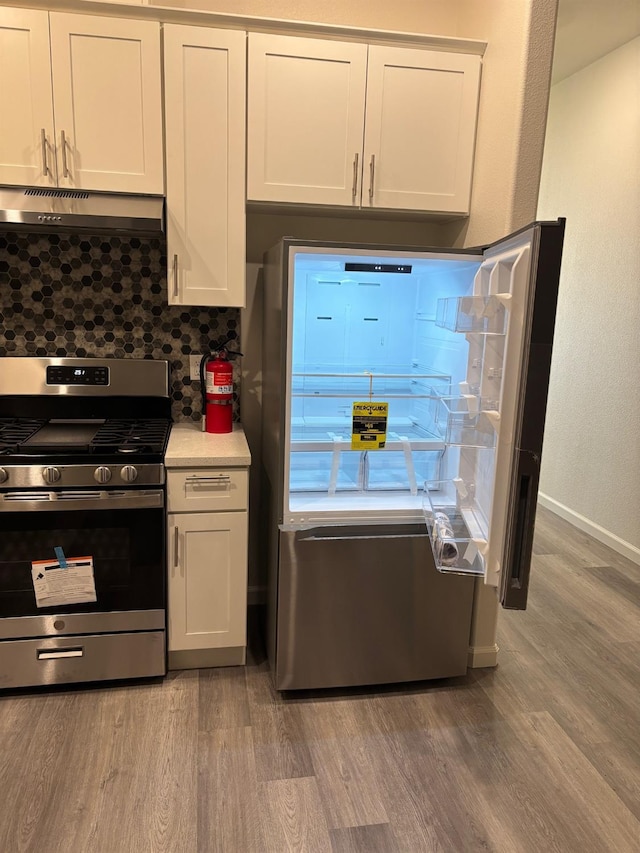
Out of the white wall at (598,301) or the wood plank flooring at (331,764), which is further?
the white wall at (598,301)

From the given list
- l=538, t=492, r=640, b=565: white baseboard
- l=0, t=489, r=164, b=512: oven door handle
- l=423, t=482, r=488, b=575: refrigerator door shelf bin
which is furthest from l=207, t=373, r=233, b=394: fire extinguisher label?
l=538, t=492, r=640, b=565: white baseboard

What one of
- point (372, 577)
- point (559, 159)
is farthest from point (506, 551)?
point (559, 159)

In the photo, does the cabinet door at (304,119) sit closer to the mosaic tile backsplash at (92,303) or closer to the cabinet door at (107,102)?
the cabinet door at (107,102)

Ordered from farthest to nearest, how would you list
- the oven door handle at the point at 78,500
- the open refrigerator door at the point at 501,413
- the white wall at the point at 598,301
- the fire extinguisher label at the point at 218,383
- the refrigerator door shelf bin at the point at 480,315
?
the white wall at the point at 598,301, the fire extinguisher label at the point at 218,383, the oven door handle at the point at 78,500, the refrigerator door shelf bin at the point at 480,315, the open refrigerator door at the point at 501,413

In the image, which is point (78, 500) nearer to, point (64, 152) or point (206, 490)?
point (206, 490)

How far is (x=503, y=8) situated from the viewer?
2.21 meters

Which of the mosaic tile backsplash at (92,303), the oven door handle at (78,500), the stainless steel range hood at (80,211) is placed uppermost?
the stainless steel range hood at (80,211)

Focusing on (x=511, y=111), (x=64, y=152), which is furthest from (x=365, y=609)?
(x=64, y=152)

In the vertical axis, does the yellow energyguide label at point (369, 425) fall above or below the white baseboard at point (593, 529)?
above

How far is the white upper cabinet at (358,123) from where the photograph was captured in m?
2.26

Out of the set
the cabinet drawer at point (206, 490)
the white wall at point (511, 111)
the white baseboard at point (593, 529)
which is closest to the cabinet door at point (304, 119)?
the white wall at point (511, 111)

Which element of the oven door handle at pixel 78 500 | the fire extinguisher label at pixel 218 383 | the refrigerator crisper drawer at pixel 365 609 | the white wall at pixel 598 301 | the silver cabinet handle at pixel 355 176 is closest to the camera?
the oven door handle at pixel 78 500

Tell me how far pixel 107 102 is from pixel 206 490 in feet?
4.57

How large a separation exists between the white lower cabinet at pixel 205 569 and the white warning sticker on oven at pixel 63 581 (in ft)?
0.93
